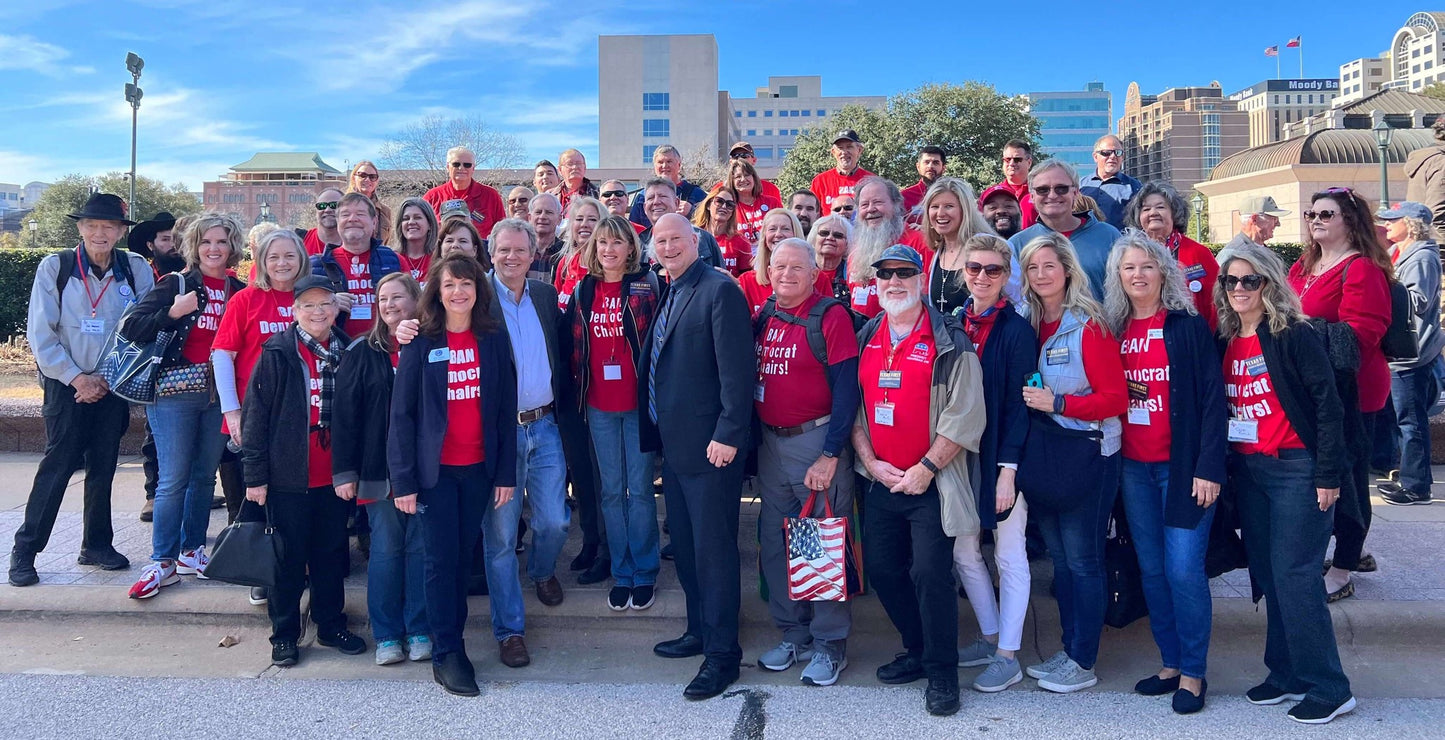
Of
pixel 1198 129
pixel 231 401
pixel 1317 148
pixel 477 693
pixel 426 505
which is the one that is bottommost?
pixel 477 693

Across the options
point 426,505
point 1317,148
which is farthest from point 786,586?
point 1317,148

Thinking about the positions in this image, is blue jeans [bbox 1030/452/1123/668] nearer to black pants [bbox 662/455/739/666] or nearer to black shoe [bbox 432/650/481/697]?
black pants [bbox 662/455/739/666]

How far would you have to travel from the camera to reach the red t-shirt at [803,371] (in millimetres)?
4180

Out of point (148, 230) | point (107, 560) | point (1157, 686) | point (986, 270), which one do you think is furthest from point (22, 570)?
point (1157, 686)

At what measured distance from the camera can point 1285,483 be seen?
149 inches

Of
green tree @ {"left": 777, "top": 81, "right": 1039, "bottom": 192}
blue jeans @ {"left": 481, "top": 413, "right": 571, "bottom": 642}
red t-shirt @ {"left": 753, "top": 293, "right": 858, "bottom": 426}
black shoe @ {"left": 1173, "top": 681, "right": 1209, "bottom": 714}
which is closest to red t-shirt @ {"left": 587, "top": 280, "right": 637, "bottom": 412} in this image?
blue jeans @ {"left": 481, "top": 413, "right": 571, "bottom": 642}

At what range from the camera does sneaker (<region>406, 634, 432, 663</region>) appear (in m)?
4.50

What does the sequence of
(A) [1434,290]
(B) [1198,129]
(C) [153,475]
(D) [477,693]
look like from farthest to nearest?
(B) [1198,129] → (C) [153,475] → (A) [1434,290] → (D) [477,693]

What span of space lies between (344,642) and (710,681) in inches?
72.2

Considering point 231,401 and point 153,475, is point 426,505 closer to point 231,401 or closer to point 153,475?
point 231,401

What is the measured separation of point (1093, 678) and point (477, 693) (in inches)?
104

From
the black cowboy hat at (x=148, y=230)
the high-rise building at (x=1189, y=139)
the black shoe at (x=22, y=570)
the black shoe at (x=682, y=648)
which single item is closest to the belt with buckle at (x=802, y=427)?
the black shoe at (x=682, y=648)

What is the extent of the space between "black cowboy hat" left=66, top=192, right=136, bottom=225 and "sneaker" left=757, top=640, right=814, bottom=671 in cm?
431

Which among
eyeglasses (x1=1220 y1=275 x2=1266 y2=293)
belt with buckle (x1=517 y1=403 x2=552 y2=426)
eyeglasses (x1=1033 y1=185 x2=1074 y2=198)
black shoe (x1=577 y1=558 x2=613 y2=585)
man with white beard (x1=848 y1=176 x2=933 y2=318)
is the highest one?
eyeglasses (x1=1033 y1=185 x2=1074 y2=198)
